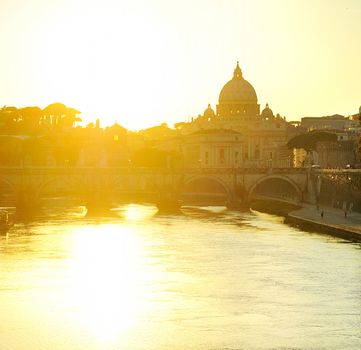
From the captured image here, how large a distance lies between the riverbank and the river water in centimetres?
114

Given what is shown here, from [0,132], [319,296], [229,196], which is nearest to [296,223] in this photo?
[229,196]

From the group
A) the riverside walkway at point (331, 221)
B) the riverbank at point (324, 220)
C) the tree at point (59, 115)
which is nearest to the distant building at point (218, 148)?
the tree at point (59, 115)

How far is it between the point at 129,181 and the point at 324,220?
3822 cm

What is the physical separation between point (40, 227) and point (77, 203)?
138ft

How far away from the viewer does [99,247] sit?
76000 mm

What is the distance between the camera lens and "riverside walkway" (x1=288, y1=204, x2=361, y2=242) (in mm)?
77562

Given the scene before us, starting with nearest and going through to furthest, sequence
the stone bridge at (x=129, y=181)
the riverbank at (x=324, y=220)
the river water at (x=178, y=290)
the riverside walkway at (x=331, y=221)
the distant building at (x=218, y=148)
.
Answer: the river water at (x=178, y=290) → the riverside walkway at (x=331, y=221) → the riverbank at (x=324, y=220) → the stone bridge at (x=129, y=181) → the distant building at (x=218, y=148)

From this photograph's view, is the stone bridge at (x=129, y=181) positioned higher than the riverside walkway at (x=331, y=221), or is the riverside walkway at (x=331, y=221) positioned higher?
the stone bridge at (x=129, y=181)

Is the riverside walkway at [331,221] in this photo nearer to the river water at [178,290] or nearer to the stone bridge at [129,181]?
the river water at [178,290]

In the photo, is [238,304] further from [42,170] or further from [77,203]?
[77,203]

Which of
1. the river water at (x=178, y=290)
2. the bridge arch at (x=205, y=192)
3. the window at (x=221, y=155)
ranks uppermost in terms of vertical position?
the window at (x=221, y=155)

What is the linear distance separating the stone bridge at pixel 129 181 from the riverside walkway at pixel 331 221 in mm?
16146

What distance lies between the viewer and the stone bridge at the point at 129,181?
11881cm

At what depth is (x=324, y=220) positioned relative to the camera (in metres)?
88.2
